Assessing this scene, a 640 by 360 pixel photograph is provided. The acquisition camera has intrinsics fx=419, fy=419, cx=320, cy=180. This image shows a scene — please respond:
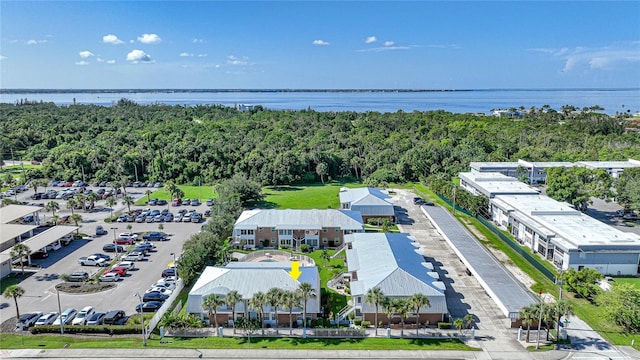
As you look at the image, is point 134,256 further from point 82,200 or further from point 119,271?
point 82,200

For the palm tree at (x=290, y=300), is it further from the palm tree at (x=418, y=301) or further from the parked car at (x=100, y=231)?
the parked car at (x=100, y=231)

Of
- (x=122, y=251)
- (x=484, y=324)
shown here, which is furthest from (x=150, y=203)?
(x=484, y=324)

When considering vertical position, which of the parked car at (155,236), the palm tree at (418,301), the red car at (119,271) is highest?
the palm tree at (418,301)

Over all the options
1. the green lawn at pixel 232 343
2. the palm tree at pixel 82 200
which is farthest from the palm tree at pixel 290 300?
the palm tree at pixel 82 200

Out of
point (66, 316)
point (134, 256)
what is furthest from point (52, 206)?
point (66, 316)

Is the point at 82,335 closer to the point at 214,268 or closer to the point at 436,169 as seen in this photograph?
the point at 214,268

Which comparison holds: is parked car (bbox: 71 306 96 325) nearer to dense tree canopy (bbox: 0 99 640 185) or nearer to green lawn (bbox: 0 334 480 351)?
green lawn (bbox: 0 334 480 351)
